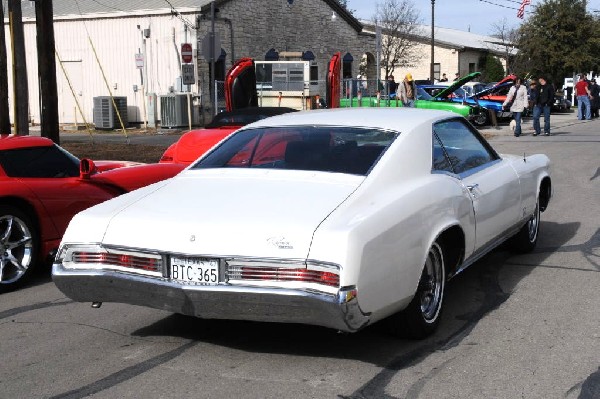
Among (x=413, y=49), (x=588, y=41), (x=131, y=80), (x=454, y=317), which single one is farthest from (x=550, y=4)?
(x=454, y=317)

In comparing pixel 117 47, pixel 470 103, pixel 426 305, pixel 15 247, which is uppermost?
pixel 117 47

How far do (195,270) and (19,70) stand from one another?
12.2m

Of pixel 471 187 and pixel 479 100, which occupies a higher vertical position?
pixel 479 100

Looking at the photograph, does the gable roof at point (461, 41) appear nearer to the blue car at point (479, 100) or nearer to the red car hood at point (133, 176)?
the blue car at point (479, 100)

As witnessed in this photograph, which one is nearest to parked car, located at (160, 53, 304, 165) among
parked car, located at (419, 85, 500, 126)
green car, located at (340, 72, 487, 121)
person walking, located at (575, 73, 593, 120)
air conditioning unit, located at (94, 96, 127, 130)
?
green car, located at (340, 72, 487, 121)

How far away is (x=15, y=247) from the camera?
22.0ft

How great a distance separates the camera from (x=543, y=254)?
739cm

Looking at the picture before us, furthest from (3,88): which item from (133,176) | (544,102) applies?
(544,102)

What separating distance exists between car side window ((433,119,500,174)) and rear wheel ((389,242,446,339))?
35.5 inches

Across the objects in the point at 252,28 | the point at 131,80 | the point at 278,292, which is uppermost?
the point at 252,28

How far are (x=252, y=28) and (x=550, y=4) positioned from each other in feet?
67.1

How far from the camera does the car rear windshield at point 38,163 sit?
6.94 metres

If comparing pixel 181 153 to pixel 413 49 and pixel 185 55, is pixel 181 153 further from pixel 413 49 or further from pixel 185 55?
pixel 413 49

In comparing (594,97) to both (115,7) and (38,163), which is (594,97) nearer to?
(115,7)
